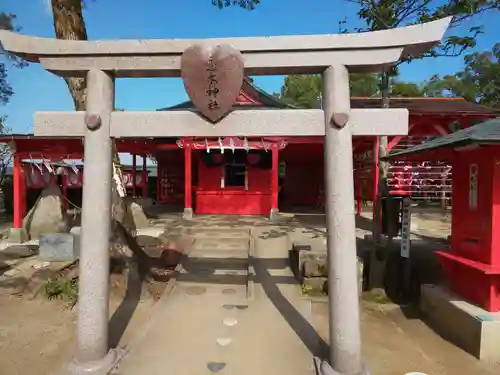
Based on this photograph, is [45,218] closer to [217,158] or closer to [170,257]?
[170,257]

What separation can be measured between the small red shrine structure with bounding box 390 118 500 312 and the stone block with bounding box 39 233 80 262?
23.2ft

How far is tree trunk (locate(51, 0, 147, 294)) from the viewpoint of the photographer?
22.4 ft

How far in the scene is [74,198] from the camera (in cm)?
1942

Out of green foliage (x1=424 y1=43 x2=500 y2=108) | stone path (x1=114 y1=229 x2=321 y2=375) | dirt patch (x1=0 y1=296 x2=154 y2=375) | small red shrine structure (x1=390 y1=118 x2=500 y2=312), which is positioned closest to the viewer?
stone path (x1=114 y1=229 x2=321 y2=375)

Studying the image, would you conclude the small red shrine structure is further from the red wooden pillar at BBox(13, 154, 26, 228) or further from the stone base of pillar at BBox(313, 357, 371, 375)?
the red wooden pillar at BBox(13, 154, 26, 228)

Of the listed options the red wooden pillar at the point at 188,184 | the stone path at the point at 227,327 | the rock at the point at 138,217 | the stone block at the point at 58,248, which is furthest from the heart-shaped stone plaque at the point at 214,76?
the red wooden pillar at the point at 188,184

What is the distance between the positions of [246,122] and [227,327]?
275cm

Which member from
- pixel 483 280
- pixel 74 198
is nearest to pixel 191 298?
pixel 483 280

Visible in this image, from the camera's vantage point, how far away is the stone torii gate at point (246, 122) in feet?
11.9

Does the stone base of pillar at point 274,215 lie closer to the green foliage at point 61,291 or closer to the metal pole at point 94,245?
the green foliage at point 61,291

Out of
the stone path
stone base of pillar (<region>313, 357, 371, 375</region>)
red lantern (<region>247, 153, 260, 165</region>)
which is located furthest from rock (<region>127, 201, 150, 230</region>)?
stone base of pillar (<region>313, 357, 371, 375</region>)

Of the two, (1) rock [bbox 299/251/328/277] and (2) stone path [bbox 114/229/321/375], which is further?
(1) rock [bbox 299/251/328/277]

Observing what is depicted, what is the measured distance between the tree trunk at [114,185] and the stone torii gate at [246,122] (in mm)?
2928

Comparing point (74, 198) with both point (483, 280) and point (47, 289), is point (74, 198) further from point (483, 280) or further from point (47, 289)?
point (483, 280)
